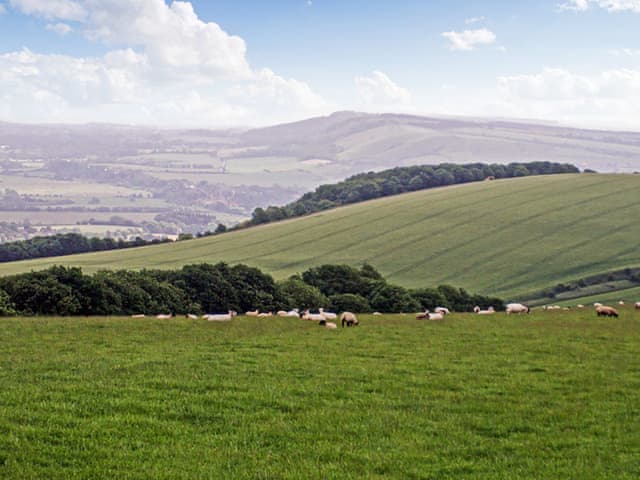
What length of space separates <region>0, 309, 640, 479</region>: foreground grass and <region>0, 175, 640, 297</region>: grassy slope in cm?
6562

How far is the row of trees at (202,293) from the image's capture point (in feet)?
120

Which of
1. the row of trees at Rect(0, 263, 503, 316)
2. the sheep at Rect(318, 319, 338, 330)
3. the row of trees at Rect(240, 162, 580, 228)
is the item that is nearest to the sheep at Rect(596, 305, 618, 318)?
the sheep at Rect(318, 319, 338, 330)

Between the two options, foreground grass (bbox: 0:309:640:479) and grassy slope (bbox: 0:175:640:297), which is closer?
foreground grass (bbox: 0:309:640:479)

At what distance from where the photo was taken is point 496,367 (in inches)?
869

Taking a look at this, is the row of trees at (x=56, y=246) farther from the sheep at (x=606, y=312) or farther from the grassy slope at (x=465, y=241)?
the sheep at (x=606, y=312)

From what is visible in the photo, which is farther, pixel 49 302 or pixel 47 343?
pixel 49 302

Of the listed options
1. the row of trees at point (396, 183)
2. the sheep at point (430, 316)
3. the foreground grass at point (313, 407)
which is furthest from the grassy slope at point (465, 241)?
the foreground grass at point (313, 407)

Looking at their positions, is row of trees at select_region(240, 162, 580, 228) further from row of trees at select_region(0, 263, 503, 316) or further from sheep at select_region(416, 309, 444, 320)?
sheep at select_region(416, 309, 444, 320)

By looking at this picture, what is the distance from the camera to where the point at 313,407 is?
16391 mm

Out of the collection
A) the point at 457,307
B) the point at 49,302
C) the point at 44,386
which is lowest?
the point at 457,307

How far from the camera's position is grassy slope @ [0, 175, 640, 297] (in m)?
95.2

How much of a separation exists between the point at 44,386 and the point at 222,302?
36.3 m

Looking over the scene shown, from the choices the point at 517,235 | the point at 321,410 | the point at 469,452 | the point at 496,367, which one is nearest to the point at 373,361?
the point at 496,367

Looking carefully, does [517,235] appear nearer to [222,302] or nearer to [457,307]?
[457,307]
